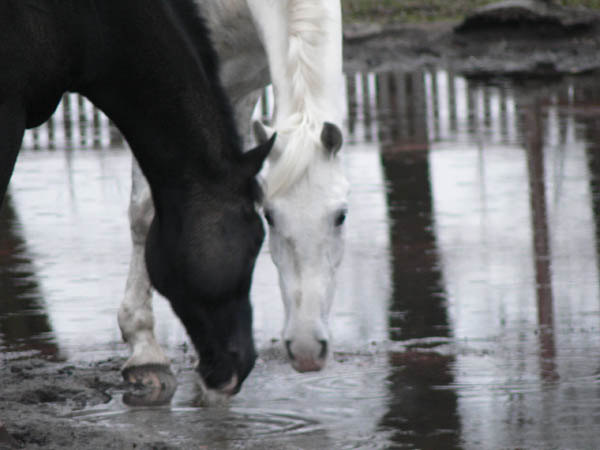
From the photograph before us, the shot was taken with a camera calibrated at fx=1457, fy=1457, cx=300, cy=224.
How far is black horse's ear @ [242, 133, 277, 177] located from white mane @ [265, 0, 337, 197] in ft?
0.70

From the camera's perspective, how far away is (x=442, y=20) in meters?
20.7

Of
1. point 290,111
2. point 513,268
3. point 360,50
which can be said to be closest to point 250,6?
point 290,111

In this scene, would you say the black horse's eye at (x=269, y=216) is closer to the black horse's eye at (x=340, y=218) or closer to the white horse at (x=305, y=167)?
the white horse at (x=305, y=167)

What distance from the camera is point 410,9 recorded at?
21.5 m

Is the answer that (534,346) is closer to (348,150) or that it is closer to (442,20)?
(348,150)

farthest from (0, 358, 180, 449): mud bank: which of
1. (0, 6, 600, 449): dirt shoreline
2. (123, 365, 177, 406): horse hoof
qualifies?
(0, 6, 600, 449): dirt shoreline

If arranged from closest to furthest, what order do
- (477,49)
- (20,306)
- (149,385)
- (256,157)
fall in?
(256,157)
(149,385)
(20,306)
(477,49)

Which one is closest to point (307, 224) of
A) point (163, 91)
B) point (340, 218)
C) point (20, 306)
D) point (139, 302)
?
point (340, 218)

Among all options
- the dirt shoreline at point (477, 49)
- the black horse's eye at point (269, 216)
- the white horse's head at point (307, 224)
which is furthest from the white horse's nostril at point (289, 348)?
the dirt shoreline at point (477, 49)

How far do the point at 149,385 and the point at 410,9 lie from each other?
1617 cm

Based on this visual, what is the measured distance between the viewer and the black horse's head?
4707 millimetres

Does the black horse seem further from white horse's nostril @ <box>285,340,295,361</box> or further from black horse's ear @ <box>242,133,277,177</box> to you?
white horse's nostril @ <box>285,340,295,361</box>

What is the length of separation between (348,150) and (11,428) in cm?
776

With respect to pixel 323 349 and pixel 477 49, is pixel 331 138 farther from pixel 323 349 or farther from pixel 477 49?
pixel 477 49
